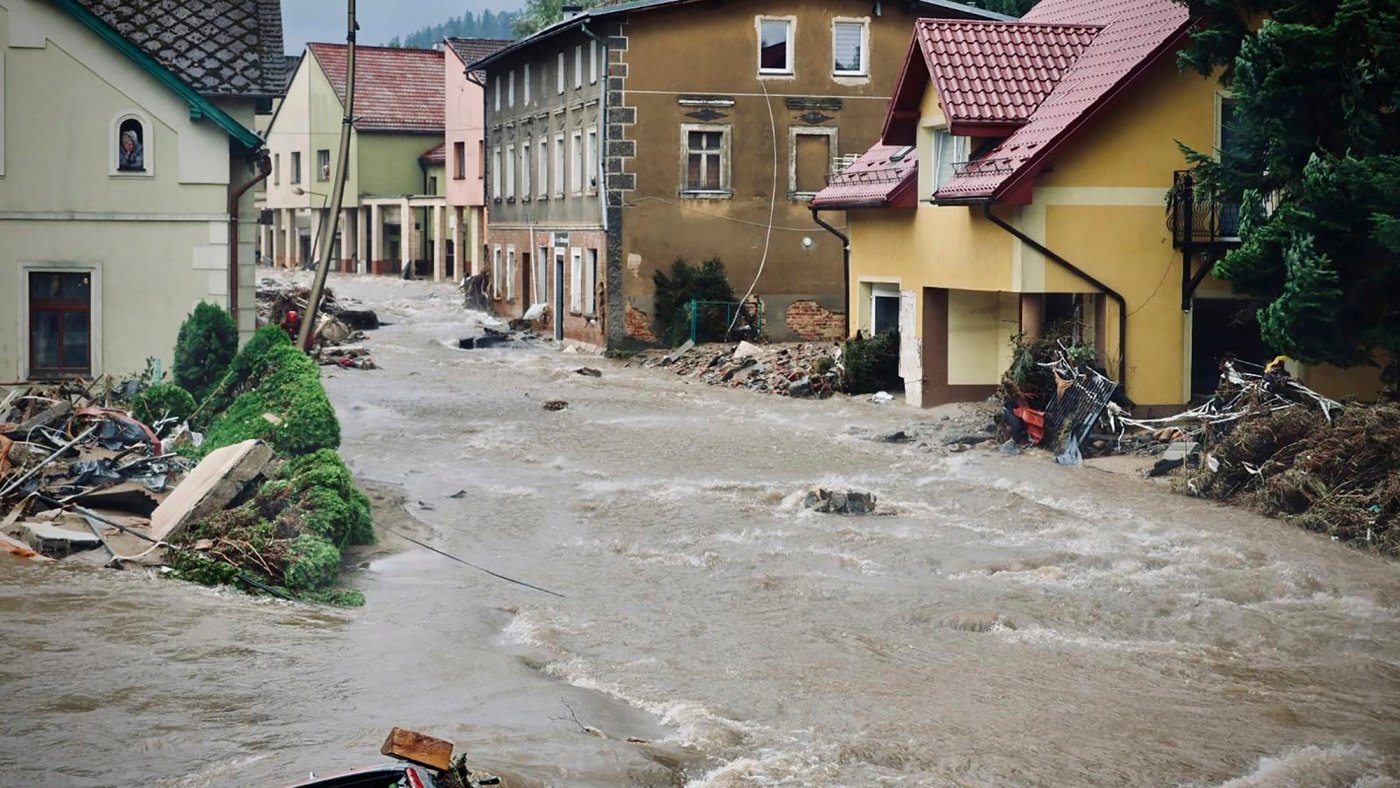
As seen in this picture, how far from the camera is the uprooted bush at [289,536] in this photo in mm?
14719

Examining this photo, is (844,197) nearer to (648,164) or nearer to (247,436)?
(648,164)

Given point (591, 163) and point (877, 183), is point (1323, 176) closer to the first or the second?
point (877, 183)

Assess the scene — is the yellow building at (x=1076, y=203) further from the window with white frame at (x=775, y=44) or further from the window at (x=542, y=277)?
the window at (x=542, y=277)

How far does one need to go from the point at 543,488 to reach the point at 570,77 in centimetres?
2252

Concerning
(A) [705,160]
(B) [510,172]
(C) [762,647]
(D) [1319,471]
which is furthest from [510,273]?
(C) [762,647]

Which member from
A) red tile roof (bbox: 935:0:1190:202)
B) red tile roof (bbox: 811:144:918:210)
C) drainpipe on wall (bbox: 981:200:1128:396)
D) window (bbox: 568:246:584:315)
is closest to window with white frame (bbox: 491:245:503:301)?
window (bbox: 568:246:584:315)

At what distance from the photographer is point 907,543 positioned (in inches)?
710

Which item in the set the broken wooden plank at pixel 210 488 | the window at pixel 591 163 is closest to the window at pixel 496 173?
the window at pixel 591 163

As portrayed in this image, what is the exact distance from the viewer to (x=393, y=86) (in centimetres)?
6894

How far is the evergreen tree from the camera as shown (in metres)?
18.8

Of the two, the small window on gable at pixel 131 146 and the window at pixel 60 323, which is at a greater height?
the small window on gable at pixel 131 146

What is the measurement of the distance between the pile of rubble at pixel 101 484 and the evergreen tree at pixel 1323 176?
11.3 m

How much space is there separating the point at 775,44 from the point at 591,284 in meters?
7.06

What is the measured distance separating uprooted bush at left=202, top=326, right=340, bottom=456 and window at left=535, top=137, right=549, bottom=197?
23055mm
